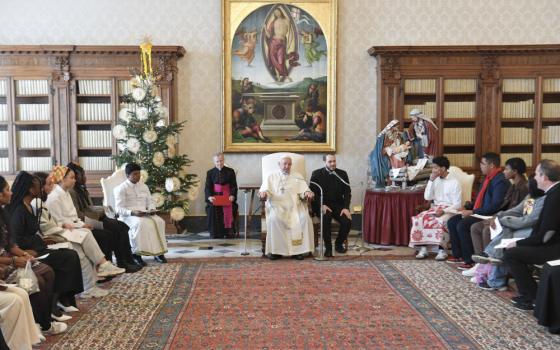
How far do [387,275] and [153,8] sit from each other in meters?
6.30

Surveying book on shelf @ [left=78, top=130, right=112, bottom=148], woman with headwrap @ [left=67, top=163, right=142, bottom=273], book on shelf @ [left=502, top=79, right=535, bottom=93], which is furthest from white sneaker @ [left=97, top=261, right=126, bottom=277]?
book on shelf @ [left=502, top=79, right=535, bottom=93]

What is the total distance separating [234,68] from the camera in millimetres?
9562

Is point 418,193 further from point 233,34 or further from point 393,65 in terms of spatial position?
point 233,34

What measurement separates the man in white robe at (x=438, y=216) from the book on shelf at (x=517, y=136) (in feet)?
8.79

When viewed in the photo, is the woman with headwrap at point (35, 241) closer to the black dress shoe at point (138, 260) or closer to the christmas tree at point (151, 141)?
the black dress shoe at point (138, 260)

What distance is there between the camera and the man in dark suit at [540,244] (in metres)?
4.60

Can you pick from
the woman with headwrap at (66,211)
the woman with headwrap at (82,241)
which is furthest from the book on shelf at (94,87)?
the woman with headwrap at (82,241)

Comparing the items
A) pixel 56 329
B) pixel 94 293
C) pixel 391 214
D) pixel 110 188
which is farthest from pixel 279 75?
pixel 56 329

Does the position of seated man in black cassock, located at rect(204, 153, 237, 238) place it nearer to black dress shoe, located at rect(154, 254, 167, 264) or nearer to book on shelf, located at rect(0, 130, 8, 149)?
black dress shoe, located at rect(154, 254, 167, 264)

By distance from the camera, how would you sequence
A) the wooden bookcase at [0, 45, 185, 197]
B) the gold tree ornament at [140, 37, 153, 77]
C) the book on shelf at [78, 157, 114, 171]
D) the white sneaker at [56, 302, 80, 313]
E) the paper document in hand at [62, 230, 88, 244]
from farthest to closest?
1. the book on shelf at [78, 157, 114, 171]
2. the wooden bookcase at [0, 45, 185, 197]
3. the gold tree ornament at [140, 37, 153, 77]
4. the paper document in hand at [62, 230, 88, 244]
5. the white sneaker at [56, 302, 80, 313]

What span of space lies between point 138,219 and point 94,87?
359cm

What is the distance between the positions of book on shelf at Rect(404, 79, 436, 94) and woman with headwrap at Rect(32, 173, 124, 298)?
237 inches

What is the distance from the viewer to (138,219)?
22.0 feet

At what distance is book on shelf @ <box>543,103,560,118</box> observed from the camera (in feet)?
31.0
